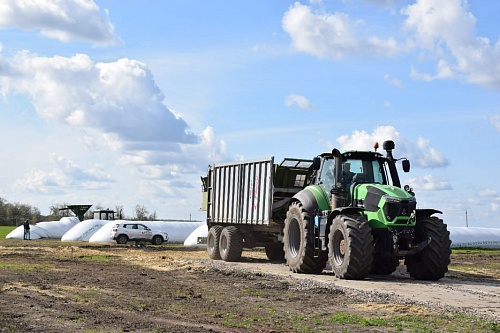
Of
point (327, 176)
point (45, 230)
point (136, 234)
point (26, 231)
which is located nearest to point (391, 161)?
point (327, 176)

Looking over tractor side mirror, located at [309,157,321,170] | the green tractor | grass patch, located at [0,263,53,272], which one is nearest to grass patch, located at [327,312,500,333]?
the green tractor

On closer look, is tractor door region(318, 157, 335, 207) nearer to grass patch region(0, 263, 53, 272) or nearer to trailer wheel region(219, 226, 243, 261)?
trailer wheel region(219, 226, 243, 261)

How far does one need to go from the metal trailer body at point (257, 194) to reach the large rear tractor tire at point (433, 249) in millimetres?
5858

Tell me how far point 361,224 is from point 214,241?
406 inches

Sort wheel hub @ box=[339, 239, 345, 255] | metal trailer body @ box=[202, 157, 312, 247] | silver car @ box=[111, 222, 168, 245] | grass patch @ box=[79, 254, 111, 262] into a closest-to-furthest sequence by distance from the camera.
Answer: wheel hub @ box=[339, 239, 345, 255] < metal trailer body @ box=[202, 157, 312, 247] < grass patch @ box=[79, 254, 111, 262] < silver car @ box=[111, 222, 168, 245]

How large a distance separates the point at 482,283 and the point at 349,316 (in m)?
7.55

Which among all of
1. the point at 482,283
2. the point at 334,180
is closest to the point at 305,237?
the point at 334,180

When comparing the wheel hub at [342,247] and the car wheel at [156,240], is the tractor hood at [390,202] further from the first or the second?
the car wheel at [156,240]

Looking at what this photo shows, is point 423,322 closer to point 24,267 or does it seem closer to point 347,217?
point 347,217

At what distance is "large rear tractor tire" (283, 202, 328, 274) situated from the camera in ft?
61.0

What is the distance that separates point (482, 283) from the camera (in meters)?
17.2

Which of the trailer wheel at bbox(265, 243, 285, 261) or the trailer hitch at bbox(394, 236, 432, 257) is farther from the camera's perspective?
the trailer wheel at bbox(265, 243, 285, 261)

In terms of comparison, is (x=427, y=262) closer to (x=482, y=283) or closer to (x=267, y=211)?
(x=482, y=283)

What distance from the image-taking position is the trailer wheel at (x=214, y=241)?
2569 centimetres
